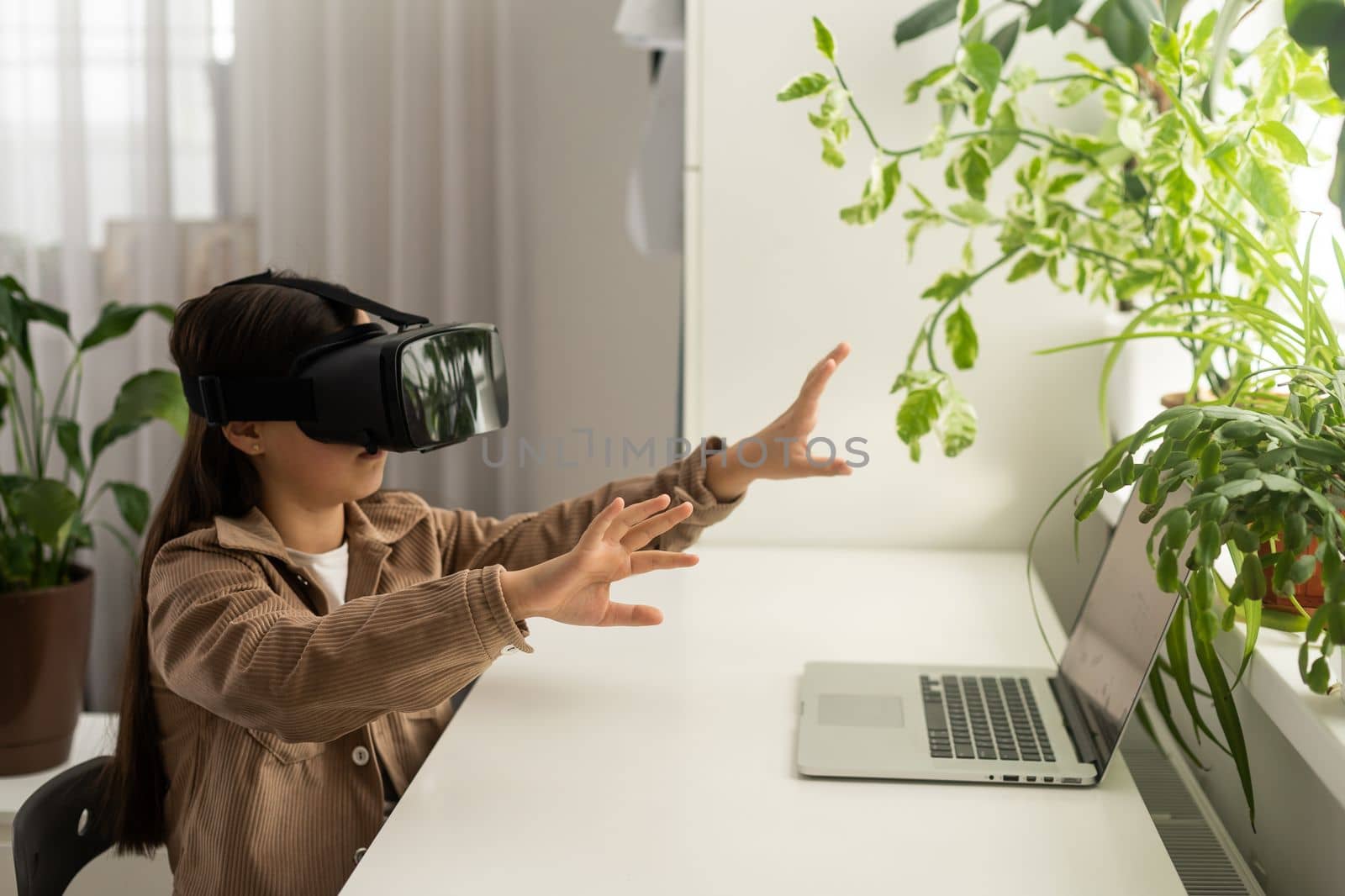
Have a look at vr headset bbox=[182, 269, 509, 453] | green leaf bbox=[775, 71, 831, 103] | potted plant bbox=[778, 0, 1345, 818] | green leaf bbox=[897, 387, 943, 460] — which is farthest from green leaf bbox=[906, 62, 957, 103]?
vr headset bbox=[182, 269, 509, 453]

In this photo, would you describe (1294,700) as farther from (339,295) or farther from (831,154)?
(339,295)

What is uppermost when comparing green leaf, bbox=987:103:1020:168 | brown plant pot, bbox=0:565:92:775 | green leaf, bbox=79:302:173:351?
green leaf, bbox=987:103:1020:168

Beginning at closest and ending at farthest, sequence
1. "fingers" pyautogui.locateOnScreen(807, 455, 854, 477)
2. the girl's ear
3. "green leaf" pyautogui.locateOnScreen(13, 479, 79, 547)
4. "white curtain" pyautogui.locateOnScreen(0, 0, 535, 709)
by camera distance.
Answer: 1. the girl's ear
2. "fingers" pyautogui.locateOnScreen(807, 455, 854, 477)
3. "green leaf" pyautogui.locateOnScreen(13, 479, 79, 547)
4. "white curtain" pyautogui.locateOnScreen(0, 0, 535, 709)

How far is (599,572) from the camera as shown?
915 mm

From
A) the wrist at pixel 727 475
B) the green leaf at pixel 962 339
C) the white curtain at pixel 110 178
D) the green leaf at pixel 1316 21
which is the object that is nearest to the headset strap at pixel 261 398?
the wrist at pixel 727 475

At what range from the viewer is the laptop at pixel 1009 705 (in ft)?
3.07

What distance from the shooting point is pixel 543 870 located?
31.7 inches

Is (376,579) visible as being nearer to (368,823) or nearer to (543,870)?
(368,823)

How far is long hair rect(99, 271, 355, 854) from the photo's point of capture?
1062 mm

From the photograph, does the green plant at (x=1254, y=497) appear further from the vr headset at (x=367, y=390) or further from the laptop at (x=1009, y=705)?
the vr headset at (x=367, y=390)

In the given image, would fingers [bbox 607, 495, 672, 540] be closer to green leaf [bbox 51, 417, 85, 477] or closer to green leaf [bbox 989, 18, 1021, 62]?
green leaf [bbox 989, 18, 1021, 62]

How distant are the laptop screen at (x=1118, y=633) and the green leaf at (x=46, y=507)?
1.46m

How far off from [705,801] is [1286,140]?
704 millimetres

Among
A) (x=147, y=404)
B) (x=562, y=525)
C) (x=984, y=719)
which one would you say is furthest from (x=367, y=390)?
(x=147, y=404)
